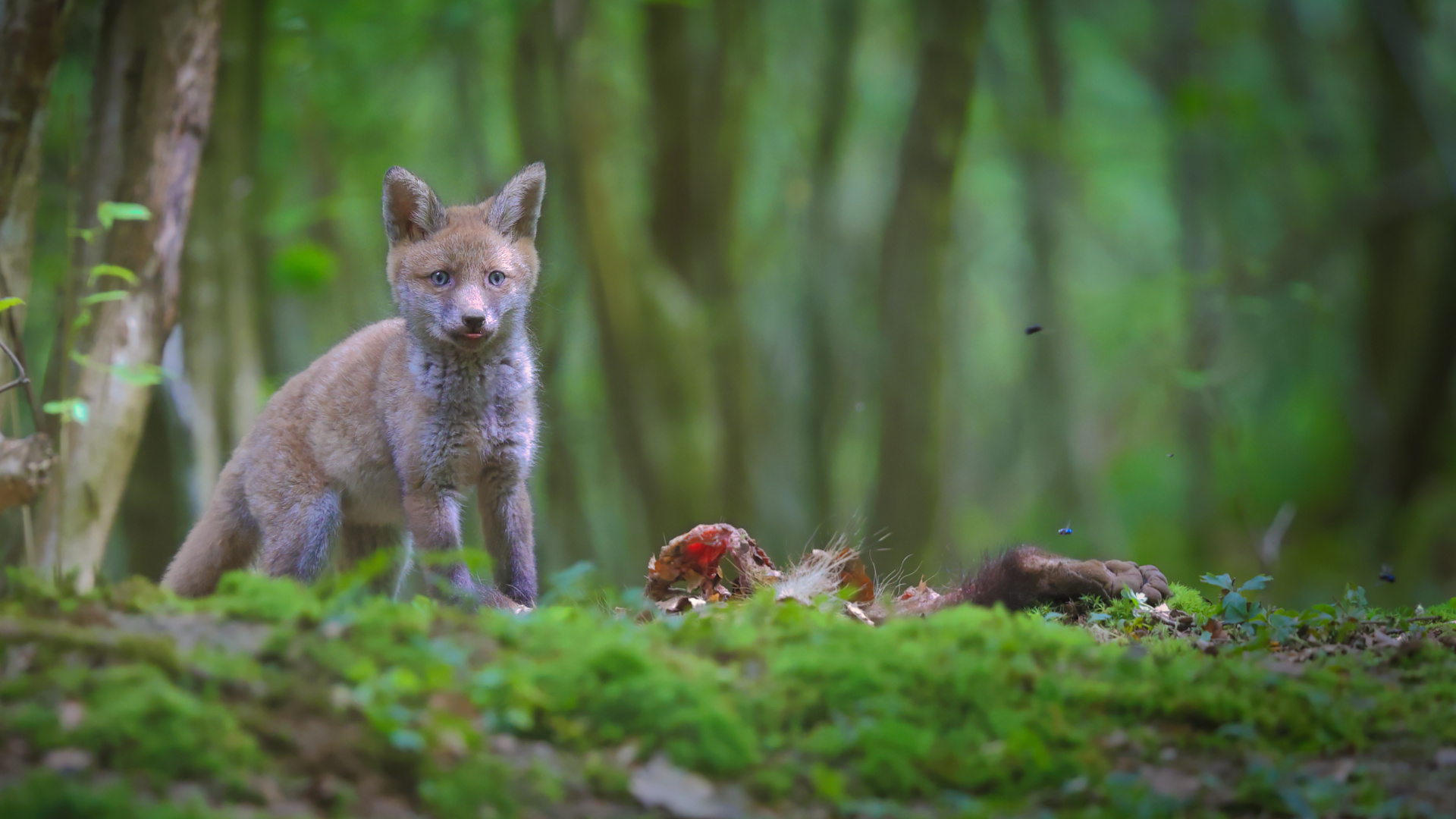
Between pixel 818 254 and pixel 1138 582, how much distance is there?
26.5ft

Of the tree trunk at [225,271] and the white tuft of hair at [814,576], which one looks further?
the tree trunk at [225,271]

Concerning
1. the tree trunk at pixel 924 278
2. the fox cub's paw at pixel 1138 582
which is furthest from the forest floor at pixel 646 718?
the tree trunk at pixel 924 278

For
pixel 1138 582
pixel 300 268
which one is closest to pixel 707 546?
pixel 1138 582

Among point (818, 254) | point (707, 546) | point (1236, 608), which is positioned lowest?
point (1236, 608)

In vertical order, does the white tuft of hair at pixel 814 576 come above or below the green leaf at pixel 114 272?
below

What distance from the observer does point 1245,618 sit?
500cm

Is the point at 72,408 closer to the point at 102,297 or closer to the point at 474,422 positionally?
the point at 102,297

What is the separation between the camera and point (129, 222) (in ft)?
23.2

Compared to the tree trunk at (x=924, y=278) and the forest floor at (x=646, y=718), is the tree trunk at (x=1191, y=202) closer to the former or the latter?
the tree trunk at (x=924, y=278)

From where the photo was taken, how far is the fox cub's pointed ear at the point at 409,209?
17.5 ft

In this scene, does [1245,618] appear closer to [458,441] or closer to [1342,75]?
[458,441]

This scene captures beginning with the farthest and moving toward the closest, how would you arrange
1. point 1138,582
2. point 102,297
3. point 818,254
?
point 818,254 → point 102,297 → point 1138,582

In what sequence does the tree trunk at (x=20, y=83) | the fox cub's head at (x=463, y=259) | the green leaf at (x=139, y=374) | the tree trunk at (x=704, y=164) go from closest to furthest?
the fox cub's head at (x=463, y=259) < the tree trunk at (x=20, y=83) < the green leaf at (x=139, y=374) < the tree trunk at (x=704, y=164)

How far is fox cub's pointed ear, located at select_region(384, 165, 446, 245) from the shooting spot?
5.33 metres
